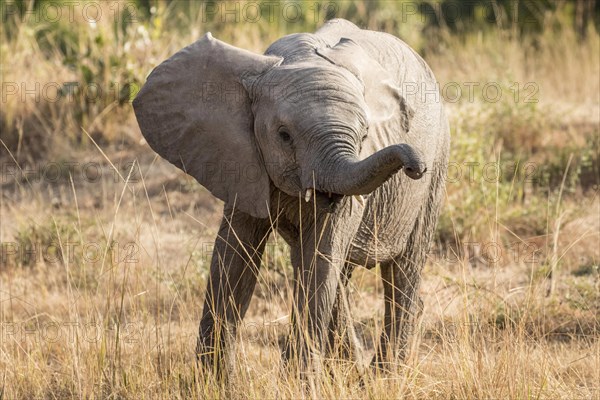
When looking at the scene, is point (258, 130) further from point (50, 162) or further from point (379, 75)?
point (50, 162)

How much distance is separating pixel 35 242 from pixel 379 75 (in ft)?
11.3

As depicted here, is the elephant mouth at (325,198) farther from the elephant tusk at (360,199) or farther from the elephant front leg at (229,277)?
the elephant front leg at (229,277)

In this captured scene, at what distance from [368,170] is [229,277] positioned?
1.16m

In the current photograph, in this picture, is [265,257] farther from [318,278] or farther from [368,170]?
[368,170]

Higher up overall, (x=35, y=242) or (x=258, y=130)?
(x=258, y=130)

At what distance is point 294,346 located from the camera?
4.84 metres

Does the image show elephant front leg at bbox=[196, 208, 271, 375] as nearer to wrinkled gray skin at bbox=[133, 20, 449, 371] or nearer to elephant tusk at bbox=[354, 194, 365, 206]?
wrinkled gray skin at bbox=[133, 20, 449, 371]

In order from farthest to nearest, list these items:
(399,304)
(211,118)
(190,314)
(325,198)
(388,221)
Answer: (190,314)
(399,304)
(388,221)
(211,118)
(325,198)

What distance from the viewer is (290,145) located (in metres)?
4.72

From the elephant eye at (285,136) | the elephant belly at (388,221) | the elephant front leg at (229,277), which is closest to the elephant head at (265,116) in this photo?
the elephant eye at (285,136)

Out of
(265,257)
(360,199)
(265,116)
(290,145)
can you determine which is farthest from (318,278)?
(265,257)

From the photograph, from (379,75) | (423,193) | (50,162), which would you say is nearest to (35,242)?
(50,162)

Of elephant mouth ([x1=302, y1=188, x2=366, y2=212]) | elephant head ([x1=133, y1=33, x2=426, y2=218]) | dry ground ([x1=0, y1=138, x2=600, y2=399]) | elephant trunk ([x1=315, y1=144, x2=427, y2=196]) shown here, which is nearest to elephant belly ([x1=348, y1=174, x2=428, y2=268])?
dry ground ([x1=0, y1=138, x2=600, y2=399])

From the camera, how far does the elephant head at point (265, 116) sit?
4589 millimetres
